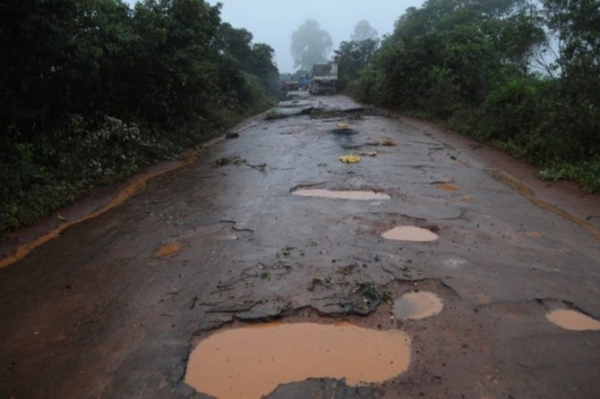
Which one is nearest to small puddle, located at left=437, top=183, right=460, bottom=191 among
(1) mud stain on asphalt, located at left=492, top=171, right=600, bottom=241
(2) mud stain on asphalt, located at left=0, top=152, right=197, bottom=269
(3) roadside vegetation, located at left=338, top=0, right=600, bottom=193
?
(1) mud stain on asphalt, located at left=492, top=171, right=600, bottom=241

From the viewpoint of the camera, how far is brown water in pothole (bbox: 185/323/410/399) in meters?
2.86

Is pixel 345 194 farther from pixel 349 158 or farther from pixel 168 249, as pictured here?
pixel 168 249

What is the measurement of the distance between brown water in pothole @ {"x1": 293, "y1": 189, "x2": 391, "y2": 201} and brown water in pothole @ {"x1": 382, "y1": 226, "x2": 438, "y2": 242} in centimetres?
130

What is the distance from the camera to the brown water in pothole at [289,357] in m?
2.86

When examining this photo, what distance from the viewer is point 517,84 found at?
11.3 m

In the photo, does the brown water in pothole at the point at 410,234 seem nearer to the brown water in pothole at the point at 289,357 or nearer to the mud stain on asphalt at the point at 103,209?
the brown water in pothole at the point at 289,357

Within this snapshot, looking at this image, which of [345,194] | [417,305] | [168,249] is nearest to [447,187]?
[345,194]

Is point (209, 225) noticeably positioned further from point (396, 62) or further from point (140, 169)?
point (396, 62)

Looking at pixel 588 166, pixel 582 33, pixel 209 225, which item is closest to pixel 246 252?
pixel 209 225

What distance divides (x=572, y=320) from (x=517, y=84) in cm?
932

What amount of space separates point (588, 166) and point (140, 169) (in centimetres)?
844

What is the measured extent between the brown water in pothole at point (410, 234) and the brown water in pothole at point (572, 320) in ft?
5.41

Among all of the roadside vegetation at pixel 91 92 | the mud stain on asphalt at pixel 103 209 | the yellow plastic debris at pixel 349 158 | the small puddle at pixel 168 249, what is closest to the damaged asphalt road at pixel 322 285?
the small puddle at pixel 168 249

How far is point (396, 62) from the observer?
65.9ft
